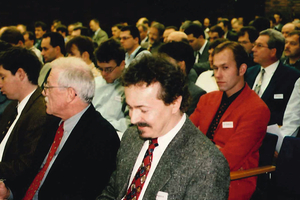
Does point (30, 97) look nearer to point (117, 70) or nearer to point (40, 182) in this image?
point (40, 182)

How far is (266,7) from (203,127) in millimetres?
11344

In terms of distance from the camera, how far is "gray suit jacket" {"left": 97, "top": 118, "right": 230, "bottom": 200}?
1323 mm

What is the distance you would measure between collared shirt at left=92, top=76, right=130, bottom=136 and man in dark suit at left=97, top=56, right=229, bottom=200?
5.98ft

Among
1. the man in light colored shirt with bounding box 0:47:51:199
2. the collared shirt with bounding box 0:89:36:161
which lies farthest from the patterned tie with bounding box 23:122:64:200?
the collared shirt with bounding box 0:89:36:161

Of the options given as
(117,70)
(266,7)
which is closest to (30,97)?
(117,70)

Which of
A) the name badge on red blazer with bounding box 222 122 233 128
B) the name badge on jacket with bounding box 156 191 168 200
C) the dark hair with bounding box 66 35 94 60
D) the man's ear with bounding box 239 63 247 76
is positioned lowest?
the name badge on red blazer with bounding box 222 122 233 128

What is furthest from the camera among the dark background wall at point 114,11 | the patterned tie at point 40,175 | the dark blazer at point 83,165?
the dark background wall at point 114,11

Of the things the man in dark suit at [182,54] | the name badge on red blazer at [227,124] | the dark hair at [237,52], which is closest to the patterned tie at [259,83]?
the man in dark suit at [182,54]

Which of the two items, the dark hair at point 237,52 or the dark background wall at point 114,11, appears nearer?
the dark hair at point 237,52

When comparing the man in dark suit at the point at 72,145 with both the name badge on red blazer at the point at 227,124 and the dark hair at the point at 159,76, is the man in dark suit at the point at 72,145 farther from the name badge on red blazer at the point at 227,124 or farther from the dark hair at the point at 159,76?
the name badge on red blazer at the point at 227,124

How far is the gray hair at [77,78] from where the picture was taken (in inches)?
80.5

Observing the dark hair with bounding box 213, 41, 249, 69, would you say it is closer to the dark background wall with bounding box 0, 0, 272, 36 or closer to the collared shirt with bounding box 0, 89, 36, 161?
the collared shirt with bounding box 0, 89, 36, 161

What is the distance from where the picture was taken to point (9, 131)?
2510mm

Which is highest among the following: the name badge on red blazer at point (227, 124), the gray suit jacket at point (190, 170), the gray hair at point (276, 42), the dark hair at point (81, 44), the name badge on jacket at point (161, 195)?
the gray hair at point (276, 42)
